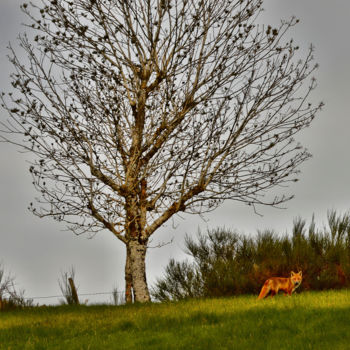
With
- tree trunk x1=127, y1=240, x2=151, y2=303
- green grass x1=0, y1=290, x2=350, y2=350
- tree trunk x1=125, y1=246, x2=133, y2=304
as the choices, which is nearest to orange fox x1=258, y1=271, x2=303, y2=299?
green grass x1=0, y1=290, x2=350, y2=350

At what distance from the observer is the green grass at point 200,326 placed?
26.0 feet

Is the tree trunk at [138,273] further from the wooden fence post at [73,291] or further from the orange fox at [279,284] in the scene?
the orange fox at [279,284]

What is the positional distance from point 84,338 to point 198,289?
636cm

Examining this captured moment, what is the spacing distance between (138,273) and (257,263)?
11.6 ft

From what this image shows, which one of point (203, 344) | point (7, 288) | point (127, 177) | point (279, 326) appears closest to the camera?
point (203, 344)

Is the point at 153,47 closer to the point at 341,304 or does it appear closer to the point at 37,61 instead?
the point at 37,61

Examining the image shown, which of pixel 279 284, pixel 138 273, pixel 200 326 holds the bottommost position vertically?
pixel 200 326

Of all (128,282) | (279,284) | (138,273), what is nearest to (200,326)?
(279,284)

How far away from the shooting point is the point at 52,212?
1291cm

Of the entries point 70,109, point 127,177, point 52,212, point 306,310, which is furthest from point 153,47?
point 306,310

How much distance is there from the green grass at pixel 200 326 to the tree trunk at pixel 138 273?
1299mm

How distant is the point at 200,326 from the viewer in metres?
8.88

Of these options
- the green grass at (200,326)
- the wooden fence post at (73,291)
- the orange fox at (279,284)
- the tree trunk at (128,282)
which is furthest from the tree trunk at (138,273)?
the orange fox at (279,284)

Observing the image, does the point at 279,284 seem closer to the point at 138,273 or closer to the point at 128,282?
the point at 138,273
